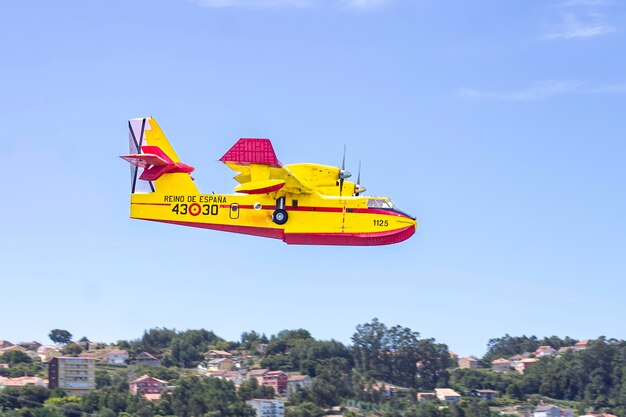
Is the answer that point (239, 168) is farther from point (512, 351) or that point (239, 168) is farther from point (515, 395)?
point (512, 351)

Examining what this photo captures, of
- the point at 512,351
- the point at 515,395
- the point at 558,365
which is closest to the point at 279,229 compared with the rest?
the point at 515,395

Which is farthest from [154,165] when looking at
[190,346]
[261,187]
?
[190,346]

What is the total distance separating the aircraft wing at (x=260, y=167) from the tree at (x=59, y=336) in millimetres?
132017

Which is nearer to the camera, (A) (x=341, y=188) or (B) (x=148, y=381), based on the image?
(A) (x=341, y=188)

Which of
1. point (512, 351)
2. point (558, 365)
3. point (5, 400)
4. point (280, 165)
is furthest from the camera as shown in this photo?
point (512, 351)

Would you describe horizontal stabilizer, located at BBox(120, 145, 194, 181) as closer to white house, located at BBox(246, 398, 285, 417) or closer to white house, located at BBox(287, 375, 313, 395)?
white house, located at BBox(246, 398, 285, 417)

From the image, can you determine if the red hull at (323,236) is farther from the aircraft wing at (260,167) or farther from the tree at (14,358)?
the tree at (14,358)

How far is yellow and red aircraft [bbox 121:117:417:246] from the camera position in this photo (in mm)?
47312

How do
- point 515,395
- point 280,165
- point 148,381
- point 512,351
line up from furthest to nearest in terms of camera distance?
point 512,351
point 515,395
point 148,381
point 280,165

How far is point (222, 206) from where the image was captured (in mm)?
47500

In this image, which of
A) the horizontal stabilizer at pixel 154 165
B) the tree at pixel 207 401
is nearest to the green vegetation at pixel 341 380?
the tree at pixel 207 401

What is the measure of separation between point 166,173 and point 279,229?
527 centimetres

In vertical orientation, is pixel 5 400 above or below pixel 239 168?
below

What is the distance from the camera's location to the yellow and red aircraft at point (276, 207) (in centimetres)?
4731
